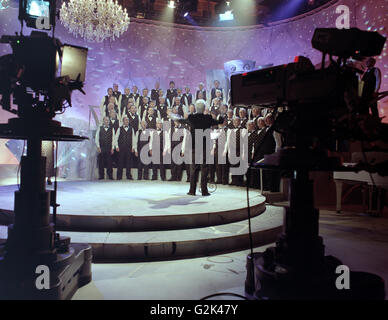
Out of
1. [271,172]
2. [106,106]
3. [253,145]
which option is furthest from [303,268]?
[106,106]

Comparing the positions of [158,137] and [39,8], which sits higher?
[39,8]

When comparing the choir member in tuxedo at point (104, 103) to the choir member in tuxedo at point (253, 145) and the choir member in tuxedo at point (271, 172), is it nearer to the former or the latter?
the choir member in tuxedo at point (253, 145)

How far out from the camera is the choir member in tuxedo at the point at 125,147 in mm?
7340

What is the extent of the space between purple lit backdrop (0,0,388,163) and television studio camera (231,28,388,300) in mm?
8796

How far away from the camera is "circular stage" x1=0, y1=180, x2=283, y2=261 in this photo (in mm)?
2756

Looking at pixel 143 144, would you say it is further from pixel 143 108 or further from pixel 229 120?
pixel 229 120

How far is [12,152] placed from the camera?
9.36m

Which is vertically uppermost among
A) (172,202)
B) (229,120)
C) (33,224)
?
(229,120)

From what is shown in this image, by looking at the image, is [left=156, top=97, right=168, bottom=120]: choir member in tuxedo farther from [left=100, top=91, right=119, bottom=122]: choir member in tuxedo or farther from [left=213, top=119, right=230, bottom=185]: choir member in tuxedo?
[left=213, top=119, right=230, bottom=185]: choir member in tuxedo

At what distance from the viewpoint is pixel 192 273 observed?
2426mm

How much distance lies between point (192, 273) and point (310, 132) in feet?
4.65

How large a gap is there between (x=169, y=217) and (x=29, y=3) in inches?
86.1
